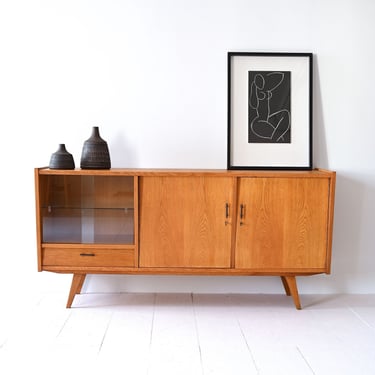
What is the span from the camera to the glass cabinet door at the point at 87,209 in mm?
2551

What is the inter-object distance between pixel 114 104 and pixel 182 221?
83 cm

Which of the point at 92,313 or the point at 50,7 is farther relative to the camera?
the point at 50,7

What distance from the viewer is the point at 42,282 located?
113 inches

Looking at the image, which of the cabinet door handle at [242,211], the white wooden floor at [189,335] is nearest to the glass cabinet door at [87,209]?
the white wooden floor at [189,335]

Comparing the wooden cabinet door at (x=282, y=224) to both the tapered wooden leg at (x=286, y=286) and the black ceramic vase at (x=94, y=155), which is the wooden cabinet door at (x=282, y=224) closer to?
the tapered wooden leg at (x=286, y=286)

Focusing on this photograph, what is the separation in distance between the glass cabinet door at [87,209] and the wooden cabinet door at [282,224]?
2.04 ft

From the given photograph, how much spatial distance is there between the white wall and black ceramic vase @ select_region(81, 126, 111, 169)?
0.23 meters

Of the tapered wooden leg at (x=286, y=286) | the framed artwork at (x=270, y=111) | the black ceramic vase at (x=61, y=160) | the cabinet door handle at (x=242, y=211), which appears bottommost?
the tapered wooden leg at (x=286, y=286)

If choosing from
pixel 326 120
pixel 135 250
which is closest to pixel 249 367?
pixel 135 250

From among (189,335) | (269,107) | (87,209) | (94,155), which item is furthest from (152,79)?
(189,335)

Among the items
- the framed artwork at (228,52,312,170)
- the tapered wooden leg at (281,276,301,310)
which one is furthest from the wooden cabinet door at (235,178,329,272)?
the framed artwork at (228,52,312,170)

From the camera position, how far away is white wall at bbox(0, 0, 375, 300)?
275 centimetres

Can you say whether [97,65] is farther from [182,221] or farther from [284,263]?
[284,263]

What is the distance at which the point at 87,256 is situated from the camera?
101 inches
